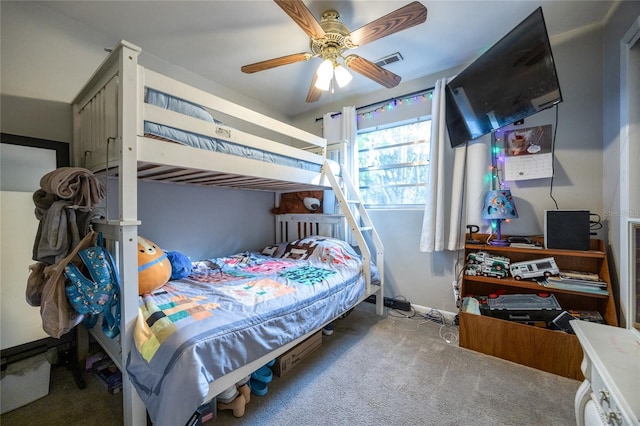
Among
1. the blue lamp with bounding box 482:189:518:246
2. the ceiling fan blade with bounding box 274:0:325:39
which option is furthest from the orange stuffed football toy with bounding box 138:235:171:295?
the blue lamp with bounding box 482:189:518:246

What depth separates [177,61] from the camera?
7.72ft

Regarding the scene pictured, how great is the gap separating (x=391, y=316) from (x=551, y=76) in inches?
90.3

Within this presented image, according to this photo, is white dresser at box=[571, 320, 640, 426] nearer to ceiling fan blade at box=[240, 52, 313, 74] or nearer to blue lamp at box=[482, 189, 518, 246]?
blue lamp at box=[482, 189, 518, 246]

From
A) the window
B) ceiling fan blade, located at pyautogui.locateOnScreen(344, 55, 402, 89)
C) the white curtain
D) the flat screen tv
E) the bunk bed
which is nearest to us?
the bunk bed

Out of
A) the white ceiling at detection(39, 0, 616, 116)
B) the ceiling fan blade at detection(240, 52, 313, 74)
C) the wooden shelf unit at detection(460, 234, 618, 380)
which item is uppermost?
the white ceiling at detection(39, 0, 616, 116)

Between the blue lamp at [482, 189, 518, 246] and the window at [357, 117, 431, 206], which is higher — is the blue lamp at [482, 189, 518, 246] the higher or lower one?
the lower one

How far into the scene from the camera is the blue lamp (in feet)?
6.48

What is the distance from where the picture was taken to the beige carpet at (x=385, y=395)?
1.29 metres

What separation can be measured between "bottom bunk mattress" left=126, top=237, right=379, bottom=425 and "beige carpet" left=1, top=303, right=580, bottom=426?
1.15 ft

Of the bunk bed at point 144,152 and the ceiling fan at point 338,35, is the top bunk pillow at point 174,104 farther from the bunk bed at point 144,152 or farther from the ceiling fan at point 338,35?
the ceiling fan at point 338,35

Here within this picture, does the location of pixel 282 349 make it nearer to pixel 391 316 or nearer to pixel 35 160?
pixel 391 316

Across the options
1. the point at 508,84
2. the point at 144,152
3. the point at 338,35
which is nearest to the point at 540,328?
the point at 508,84

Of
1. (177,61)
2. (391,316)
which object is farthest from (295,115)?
(391,316)

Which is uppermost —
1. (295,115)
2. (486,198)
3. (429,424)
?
(295,115)
